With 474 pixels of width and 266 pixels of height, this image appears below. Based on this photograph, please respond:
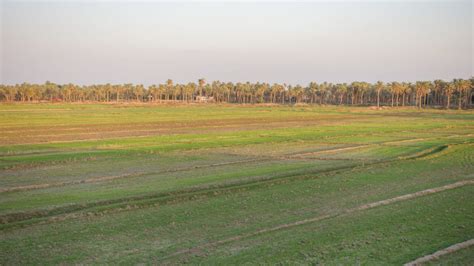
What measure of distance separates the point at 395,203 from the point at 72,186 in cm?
1172

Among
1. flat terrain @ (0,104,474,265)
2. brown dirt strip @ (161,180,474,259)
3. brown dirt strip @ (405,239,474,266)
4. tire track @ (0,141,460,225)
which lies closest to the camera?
brown dirt strip @ (405,239,474,266)

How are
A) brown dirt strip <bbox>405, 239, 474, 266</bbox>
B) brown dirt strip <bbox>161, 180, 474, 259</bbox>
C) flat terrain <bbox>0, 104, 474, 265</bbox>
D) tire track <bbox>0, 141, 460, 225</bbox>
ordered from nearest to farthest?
brown dirt strip <bbox>405, 239, 474, 266</bbox>
flat terrain <bbox>0, 104, 474, 265</bbox>
brown dirt strip <bbox>161, 180, 474, 259</bbox>
tire track <bbox>0, 141, 460, 225</bbox>

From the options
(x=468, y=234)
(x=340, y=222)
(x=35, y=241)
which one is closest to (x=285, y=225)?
(x=340, y=222)

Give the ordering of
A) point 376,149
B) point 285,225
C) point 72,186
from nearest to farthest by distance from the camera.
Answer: point 285,225 → point 72,186 → point 376,149

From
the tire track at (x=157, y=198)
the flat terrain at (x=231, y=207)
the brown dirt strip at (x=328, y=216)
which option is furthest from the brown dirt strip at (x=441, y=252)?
the tire track at (x=157, y=198)

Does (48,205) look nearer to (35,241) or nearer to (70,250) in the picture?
(35,241)

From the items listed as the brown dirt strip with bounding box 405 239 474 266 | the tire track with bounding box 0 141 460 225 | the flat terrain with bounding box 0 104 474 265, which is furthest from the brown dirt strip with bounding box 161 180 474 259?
the tire track with bounding box 0 141 460 225

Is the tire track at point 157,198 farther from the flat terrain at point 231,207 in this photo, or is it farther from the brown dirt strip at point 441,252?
the brown dirt strip at point 441,252

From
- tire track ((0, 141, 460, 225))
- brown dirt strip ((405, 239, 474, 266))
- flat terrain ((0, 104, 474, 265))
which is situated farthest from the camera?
tire track ((0, 141, 460, 225))

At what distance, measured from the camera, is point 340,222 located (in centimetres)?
1333

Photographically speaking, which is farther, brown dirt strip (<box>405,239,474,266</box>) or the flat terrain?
the flat terrain

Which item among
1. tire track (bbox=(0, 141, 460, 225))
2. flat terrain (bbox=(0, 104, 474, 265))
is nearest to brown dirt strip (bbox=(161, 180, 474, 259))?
flat terrain (bbox=(0, 104, 474, 265))

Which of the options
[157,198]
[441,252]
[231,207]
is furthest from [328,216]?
[157,198]

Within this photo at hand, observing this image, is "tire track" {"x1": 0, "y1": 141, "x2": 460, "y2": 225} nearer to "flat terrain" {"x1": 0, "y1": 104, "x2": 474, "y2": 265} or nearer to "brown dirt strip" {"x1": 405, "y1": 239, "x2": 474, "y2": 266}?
"flat terrain" {"x1": 0, "y1": 104, "x2": 474, "y2": 265}
